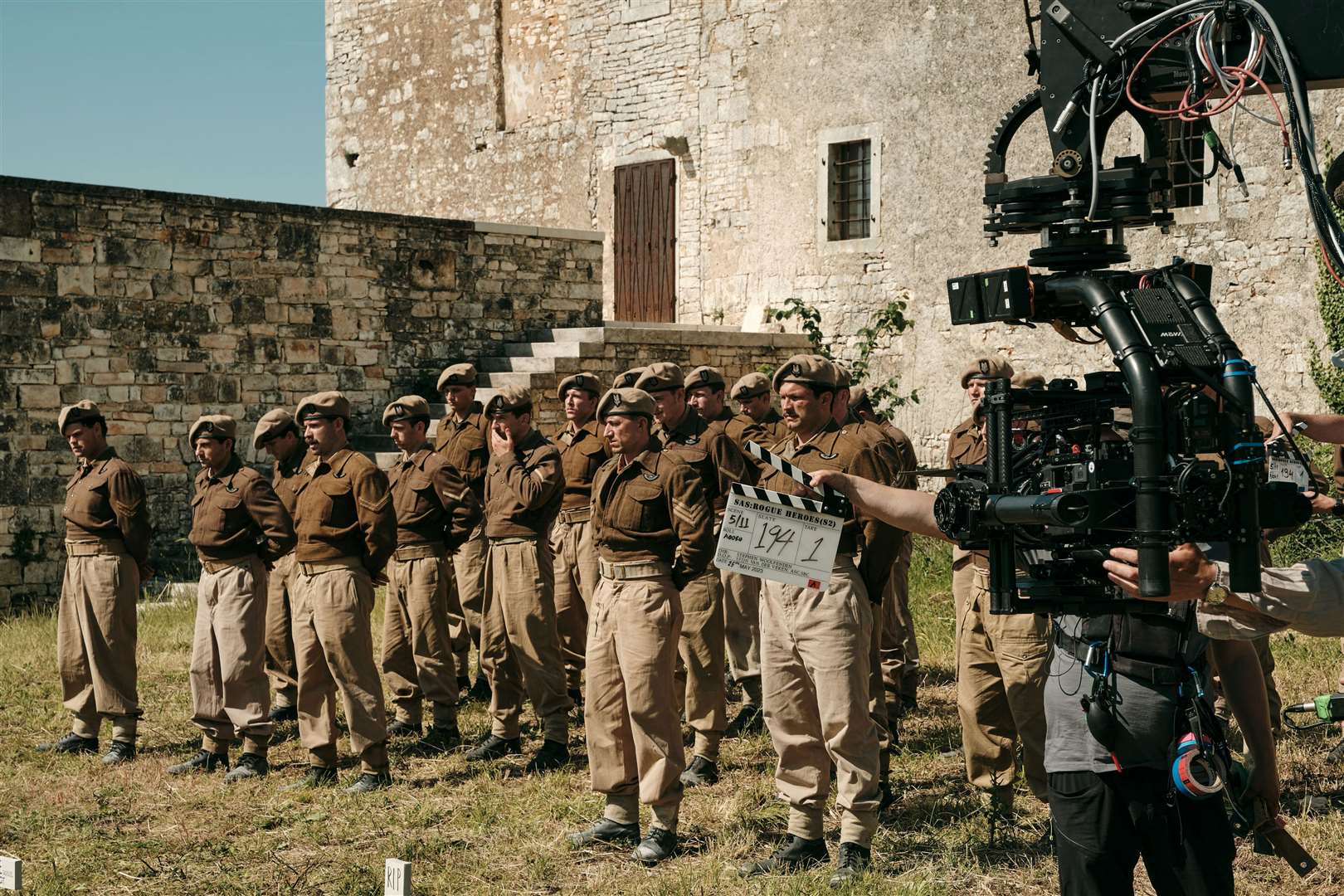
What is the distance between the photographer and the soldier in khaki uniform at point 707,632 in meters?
7.33

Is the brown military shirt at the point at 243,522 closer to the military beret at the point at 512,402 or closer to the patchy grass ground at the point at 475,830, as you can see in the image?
the patchy grass ground at the point at 475,830

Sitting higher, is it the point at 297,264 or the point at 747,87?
the point at 747,87

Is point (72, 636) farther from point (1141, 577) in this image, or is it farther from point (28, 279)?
point (1141, 577)

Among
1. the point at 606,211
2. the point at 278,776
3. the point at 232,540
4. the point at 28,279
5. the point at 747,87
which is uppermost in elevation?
the point at 747,87

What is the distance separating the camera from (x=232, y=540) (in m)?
7.97

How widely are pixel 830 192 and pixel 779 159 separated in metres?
0.88

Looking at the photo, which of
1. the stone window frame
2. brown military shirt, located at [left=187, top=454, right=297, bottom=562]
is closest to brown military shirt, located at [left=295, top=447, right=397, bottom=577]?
brown military shirt, located at [left=187, top=454, right=297, bottom=562]

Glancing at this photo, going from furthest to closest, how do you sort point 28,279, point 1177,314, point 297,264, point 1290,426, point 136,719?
1. point 297,264
2. point 28,279
3. point 136,719
4. point 1290,426
5. point 1177,314

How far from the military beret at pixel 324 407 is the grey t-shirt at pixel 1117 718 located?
189 inches

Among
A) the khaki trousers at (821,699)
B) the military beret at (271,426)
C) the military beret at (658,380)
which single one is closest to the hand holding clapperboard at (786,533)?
the khaki trousers at (821,699)

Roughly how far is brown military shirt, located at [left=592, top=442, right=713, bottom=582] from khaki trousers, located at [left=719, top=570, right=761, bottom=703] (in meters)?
2.20

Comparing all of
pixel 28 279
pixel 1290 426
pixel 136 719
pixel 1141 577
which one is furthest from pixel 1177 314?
pixel 28 279

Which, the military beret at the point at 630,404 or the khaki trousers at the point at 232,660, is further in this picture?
the khaki trousers at the point at 232,660

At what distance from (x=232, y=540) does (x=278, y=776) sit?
1.32 metres
